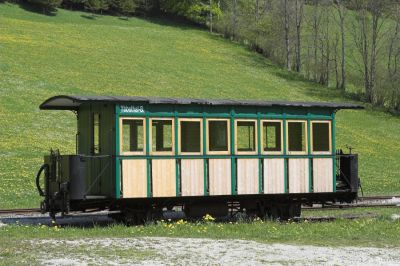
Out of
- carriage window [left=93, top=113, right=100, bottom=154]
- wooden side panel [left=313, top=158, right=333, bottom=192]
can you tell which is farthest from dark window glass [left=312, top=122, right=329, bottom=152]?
carriage window [left=93, top=113, right=100, bottom=154]

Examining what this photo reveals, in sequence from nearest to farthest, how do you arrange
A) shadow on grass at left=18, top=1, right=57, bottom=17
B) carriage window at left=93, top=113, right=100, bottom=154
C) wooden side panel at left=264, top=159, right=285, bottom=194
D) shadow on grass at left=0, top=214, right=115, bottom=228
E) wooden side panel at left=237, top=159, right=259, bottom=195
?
shadow on grass at left=0, top=214, right=115, bottom=228, carriage window at left=93, top=113, right=100, bottom=154, wooden side panel at left=237, top=159, right=259, bottom=195, wooden side panel at left=264, top=159, right=285, bottom=194, shadow on grass at left=18, top=1, right=57, bottom=17

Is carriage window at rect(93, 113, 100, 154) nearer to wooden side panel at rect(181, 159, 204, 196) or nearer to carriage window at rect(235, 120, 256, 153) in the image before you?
wooden side panel at rect(181, 159, 204, 196)

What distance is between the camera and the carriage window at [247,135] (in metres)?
20.4

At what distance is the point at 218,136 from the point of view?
20125 mm

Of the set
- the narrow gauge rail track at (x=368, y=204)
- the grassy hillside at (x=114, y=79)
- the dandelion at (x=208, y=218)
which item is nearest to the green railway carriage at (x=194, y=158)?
the dandelion at (x=208, y=218)

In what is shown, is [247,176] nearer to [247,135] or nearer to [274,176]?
[274,176]

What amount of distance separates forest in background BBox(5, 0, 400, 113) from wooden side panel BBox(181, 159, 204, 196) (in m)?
43.0

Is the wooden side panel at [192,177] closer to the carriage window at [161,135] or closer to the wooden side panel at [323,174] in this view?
the carriage window at [161,135]

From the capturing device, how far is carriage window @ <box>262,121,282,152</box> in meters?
20.7

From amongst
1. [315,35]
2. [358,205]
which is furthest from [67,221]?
[315,35]

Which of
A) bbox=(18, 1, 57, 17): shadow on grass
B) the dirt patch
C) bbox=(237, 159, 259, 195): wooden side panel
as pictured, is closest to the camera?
the dirt patch

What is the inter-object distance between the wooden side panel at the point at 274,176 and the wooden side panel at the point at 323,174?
1.12 metres

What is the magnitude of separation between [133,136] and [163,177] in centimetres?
131

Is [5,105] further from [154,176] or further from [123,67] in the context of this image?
[154,176]
